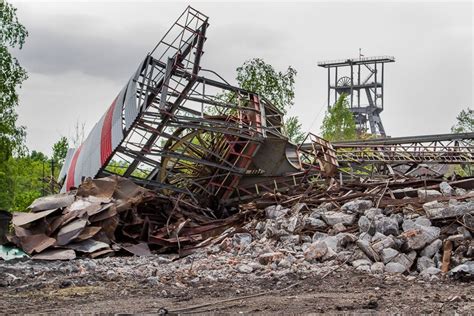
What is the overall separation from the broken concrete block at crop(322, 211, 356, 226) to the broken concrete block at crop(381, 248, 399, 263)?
1923mm

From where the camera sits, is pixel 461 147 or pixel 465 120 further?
pixel 465 120

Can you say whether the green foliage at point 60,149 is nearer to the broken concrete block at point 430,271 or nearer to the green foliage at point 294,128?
the green foliage at point 294,128

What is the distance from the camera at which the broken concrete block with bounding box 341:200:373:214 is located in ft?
43.8

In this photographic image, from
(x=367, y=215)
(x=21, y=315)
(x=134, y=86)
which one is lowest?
(x=21, y=315)

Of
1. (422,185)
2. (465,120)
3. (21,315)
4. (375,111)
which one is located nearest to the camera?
(21,315)

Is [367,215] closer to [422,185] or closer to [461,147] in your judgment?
[422,185]

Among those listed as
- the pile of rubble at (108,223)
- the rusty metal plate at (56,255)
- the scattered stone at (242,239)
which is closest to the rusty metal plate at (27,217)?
the pile of rubble at (108,223)

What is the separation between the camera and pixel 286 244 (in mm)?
12852

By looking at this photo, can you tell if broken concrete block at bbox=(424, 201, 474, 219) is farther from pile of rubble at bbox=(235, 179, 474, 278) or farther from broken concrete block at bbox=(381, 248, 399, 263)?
broken concrete block at bbox=(381, 248, 399, 263)

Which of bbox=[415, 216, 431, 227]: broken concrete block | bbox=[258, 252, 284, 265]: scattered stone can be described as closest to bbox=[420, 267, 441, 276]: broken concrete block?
bbox=[415, 216, 431, 227]: broken concrete block

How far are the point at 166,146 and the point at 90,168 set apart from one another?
6.89ft

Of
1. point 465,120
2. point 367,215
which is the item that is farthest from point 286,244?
point 465,120

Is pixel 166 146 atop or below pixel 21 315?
atop

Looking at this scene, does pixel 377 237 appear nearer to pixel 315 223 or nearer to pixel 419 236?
pixel 419 236
